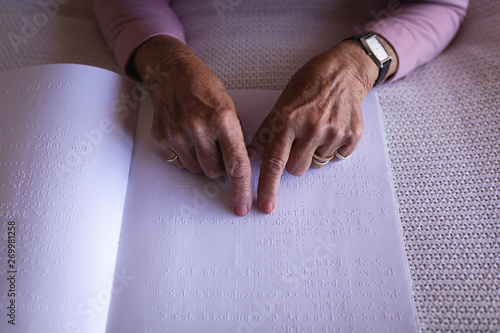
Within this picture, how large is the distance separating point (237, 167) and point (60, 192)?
24cm

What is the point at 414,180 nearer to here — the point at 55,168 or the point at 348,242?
the point at 348,242

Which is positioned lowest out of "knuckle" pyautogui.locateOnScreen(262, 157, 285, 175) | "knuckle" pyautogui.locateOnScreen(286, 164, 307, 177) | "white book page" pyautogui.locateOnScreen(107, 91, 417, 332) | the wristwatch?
"white book page" pyautogui.locateOnScreen(107, 91, 417, 332)

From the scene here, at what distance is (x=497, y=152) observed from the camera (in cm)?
53

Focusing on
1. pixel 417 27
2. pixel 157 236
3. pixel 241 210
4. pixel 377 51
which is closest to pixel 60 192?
pixel 157 236

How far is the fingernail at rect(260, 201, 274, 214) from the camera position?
1.63 ft

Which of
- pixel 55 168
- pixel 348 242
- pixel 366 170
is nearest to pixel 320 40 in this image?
pixel 366 170

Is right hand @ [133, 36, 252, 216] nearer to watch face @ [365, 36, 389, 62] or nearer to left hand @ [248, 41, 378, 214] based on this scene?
left hand @ [248, 41, 378, 214]

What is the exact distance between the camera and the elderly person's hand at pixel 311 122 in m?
0.49

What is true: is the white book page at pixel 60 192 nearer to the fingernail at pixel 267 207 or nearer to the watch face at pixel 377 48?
the fingernail at pixel 267 207

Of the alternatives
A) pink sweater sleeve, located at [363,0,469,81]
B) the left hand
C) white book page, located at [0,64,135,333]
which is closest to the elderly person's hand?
the left hand

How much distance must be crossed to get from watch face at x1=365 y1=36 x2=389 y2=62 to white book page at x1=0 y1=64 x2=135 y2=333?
40 centimetres

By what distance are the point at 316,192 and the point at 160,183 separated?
0.23 metres

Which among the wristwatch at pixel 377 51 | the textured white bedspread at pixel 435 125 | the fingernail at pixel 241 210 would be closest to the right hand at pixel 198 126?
Answer: the fingernail at pixel 241 210

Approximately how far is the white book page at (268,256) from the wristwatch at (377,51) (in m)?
0.12
